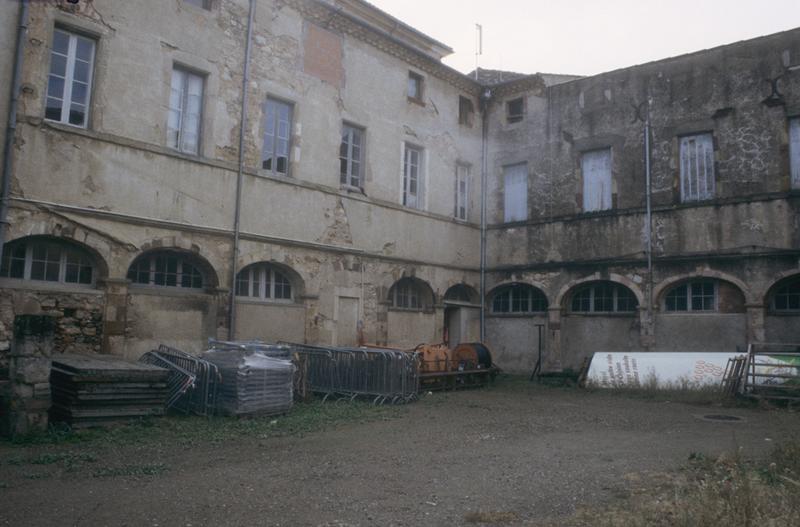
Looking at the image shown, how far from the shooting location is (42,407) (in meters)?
7.71

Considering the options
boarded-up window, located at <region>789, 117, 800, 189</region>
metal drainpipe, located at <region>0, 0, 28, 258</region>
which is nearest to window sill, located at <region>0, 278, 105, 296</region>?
metal drainpipe, located at <region>0, 0, 28, 258</region>

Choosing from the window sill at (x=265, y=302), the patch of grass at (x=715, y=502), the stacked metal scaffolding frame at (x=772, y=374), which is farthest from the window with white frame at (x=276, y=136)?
the stacked metal scaffolding frame at (x=772, y=374)

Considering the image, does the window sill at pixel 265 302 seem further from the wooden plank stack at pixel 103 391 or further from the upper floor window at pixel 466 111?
the upper floor window at pixel 466 111

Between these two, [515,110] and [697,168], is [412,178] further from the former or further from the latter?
[697,168]

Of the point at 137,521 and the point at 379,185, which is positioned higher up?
the point at 379,185

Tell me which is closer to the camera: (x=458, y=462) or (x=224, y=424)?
(x=458, y=462)

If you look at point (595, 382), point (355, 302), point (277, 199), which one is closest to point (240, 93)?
point (277, 199)

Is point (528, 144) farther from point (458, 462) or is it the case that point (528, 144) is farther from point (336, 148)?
point (458, 462)

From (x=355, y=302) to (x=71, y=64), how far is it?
7.27m

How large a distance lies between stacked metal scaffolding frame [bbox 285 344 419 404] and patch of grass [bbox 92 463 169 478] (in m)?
4.99

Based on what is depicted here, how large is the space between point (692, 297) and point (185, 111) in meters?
11.9

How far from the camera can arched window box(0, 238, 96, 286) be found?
960cm

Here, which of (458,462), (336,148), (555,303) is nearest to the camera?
(458,462)

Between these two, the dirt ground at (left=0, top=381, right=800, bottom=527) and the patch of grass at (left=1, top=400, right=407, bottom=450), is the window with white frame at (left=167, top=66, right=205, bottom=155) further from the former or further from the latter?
the dirt ground at (left=0, top=381, right=800, bottom=527)
